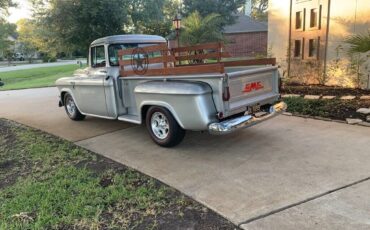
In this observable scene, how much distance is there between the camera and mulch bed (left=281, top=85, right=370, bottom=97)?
8877 mm

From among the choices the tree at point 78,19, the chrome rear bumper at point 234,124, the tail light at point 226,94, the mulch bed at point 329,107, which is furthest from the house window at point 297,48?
the tail light at point 226,94

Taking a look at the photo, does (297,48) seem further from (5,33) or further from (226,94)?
(5,33)

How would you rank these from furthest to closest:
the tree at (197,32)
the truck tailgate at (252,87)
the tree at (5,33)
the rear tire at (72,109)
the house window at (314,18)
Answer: the tree at (5,33), the tree at (197,32), the house window at (314,18), the rear tire at (72,109), the truck tailgate at (252,87)

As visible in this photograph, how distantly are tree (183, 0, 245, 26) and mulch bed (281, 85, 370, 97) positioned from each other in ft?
78.1

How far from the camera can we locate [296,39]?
37.4 ft

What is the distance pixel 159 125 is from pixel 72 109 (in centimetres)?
335

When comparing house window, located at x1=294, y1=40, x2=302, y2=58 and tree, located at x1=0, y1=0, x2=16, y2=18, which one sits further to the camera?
house window, located at x1=294, y1=40, x2=302, y2=58

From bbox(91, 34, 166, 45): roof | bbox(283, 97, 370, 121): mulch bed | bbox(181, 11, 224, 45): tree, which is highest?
bbox(181, 11, 224, 45): tree

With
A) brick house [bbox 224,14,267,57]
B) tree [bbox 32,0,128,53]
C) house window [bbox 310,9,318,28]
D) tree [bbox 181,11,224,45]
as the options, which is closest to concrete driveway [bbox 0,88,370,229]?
house window [bbox 310,9,318,28]

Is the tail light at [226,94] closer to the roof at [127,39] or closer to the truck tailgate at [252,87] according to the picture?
the truck tailgate at [252,87]

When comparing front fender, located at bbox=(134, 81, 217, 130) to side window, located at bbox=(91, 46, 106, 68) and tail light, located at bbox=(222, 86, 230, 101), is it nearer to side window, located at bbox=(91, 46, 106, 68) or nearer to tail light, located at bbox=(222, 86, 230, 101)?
tail light, located at bbox=(222, 86, 230, 101)

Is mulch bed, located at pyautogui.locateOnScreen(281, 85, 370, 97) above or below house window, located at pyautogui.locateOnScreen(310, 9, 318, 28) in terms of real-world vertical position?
below

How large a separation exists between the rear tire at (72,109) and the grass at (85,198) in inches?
95.2

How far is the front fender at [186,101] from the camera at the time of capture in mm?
4703
